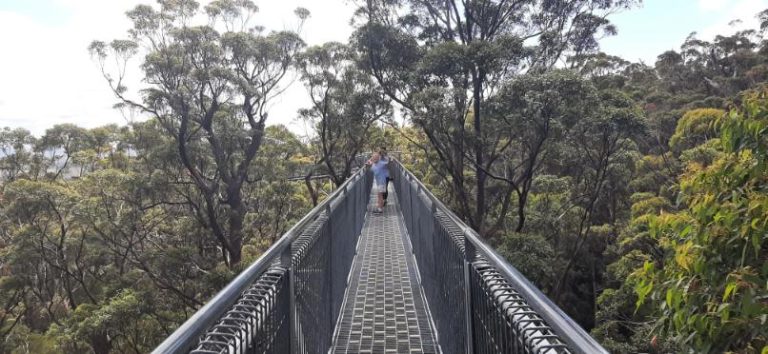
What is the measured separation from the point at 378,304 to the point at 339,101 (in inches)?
636

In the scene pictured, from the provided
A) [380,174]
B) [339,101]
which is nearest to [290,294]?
[380,174]

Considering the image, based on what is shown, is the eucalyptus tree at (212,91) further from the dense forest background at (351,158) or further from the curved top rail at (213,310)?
the curved top rail at (213,310)

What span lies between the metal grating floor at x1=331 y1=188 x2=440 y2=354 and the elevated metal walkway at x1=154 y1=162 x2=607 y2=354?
1 cm

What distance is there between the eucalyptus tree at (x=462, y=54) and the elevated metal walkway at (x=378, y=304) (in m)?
5.55

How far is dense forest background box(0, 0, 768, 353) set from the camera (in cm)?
1075

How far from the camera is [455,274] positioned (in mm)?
3100

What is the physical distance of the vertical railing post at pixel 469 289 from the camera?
2.58 meters

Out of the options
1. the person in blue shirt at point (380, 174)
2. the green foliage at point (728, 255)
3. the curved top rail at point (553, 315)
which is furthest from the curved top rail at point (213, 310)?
the person in blue shirt at point (380, 174)

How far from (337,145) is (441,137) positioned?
40.7 ft

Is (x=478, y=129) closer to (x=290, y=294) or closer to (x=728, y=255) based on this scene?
(x=728, y=255)

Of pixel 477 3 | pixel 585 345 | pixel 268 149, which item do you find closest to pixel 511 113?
pixel 477 3

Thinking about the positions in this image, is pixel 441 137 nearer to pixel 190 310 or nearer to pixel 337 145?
pixel 190 310

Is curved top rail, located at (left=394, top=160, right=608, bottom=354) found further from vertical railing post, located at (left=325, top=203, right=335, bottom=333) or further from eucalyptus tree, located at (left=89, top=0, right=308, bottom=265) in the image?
eucalyptus tree, located at (left=89, top=0, right=308, bottom=265)

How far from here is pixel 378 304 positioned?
A: 5121 millimetres
